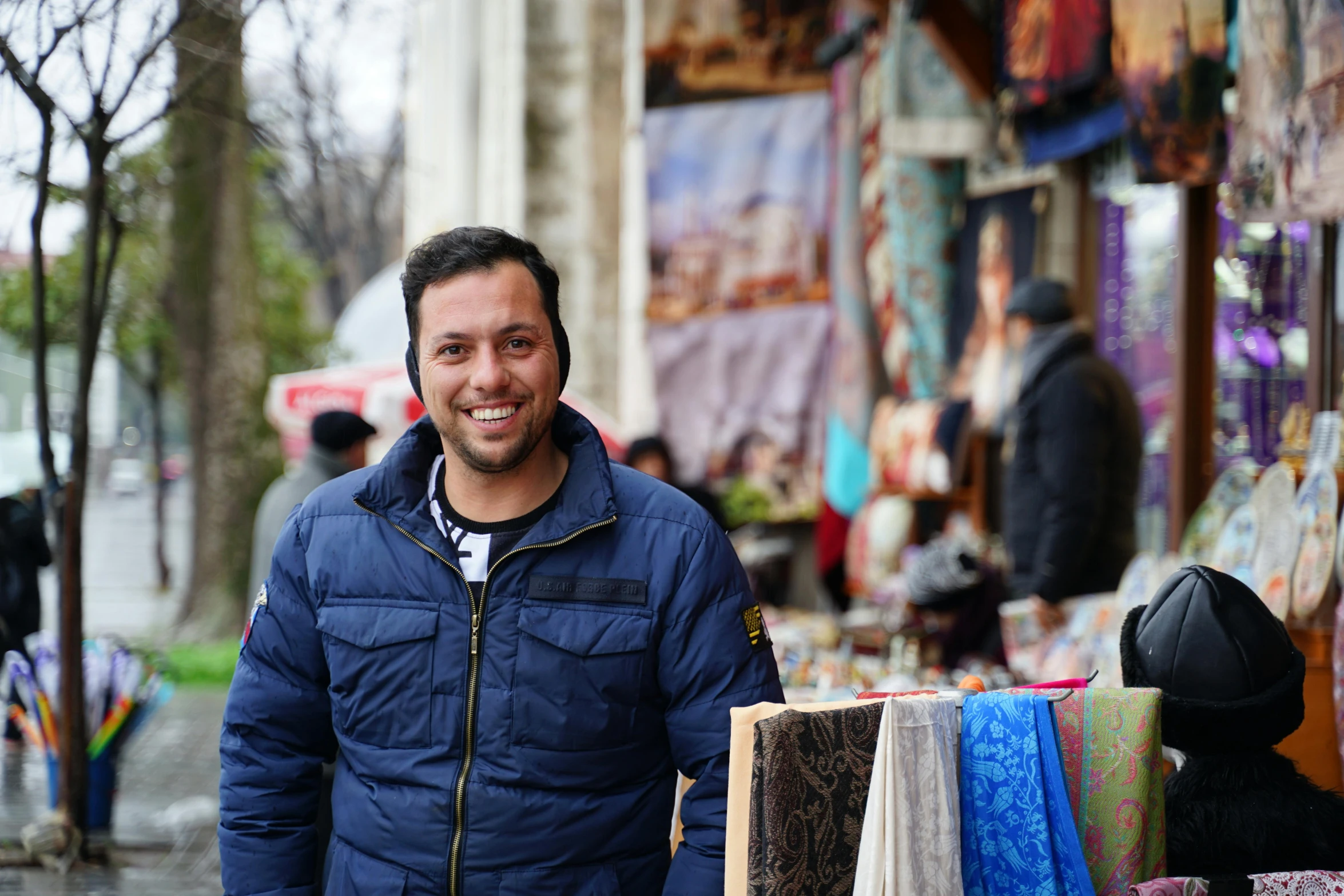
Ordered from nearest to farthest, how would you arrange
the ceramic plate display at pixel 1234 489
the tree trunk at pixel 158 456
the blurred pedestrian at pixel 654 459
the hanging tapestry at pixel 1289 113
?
the hanging tapestry at pixel 1289 113 → the ceramic plate display at pixel 1234 489 → the blurred pedestrian at pixel 654 459 → the tree trunk at pixel 158 456

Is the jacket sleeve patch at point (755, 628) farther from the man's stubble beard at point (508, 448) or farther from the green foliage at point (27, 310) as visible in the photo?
the green foliage at point (27, 310)

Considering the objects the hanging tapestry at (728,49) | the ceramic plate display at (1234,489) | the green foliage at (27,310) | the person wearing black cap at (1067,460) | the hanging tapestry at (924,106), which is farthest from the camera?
the hanging tapestry at (728,49)

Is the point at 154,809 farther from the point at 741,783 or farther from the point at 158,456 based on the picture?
the point at 158,456

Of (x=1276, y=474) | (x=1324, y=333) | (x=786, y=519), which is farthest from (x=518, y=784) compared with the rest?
(x=786, y=519)

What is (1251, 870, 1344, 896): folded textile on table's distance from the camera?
7.55ft

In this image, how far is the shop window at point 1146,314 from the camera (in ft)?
22.1

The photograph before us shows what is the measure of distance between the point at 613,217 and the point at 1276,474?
9412 millimetres

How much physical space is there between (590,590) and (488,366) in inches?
15.8

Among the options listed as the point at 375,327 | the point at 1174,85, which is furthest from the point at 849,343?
the point at 375,327

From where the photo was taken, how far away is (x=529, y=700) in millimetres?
2285

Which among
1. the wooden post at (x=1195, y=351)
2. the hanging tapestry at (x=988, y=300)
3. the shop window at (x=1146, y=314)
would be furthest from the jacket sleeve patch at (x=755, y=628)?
the hanging tapestry at (x=988, y=300)

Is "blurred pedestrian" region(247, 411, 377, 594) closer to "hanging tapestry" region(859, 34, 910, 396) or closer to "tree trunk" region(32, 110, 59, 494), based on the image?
"tree trunk" region(32, 110, 59, 494)

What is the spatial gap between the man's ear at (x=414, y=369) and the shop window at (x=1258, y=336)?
A: 11.7 ft

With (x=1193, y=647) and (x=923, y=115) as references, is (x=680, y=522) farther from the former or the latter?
(x=923, y=115)
